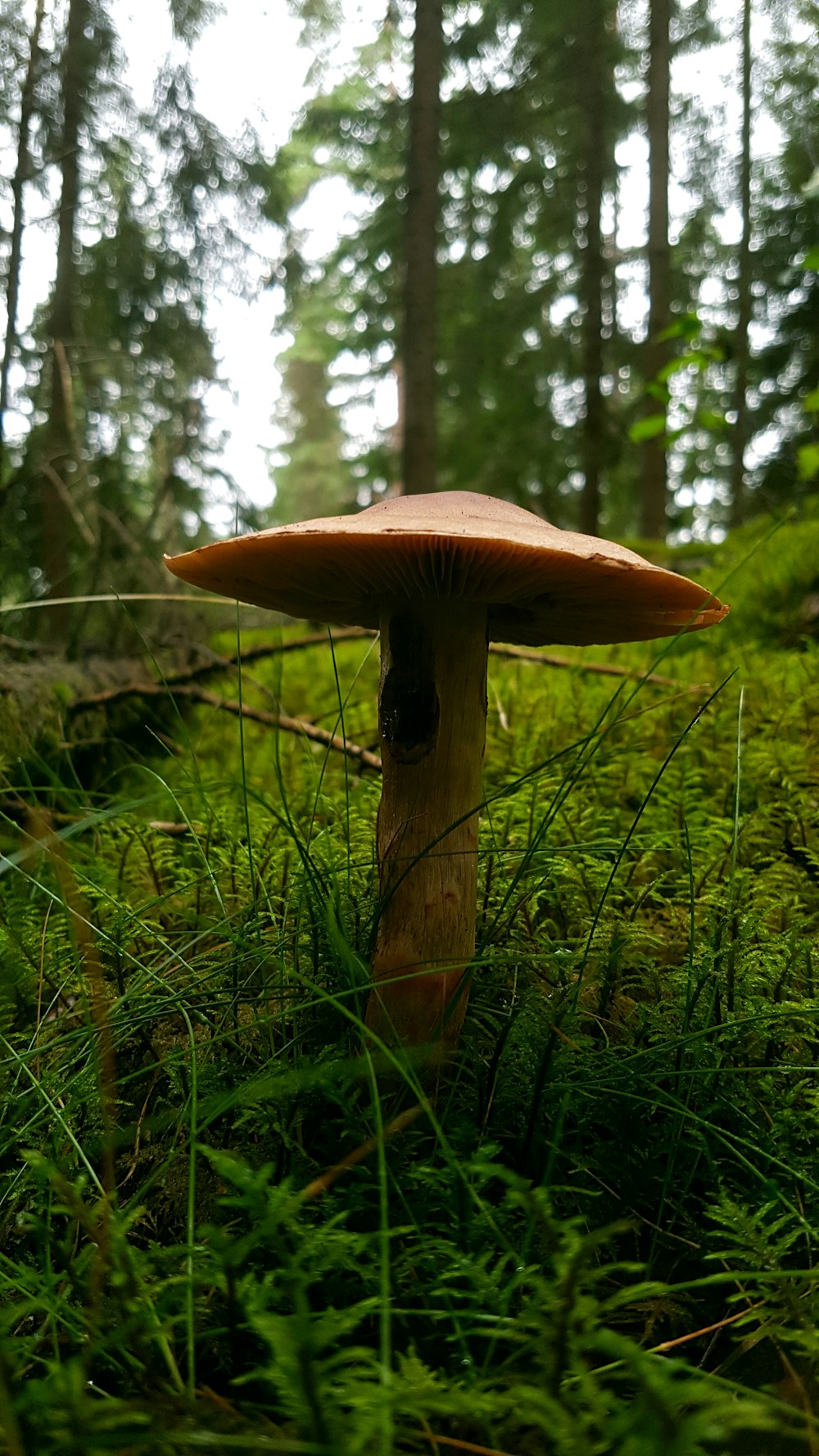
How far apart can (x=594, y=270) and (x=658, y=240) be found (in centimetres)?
109

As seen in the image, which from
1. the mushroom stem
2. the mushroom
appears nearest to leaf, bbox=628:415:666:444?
the mushroom

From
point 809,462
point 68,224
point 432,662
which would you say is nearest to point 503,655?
point 809,462

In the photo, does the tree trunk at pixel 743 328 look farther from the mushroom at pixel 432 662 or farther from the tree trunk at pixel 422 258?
the mushroom at pixel 432 662

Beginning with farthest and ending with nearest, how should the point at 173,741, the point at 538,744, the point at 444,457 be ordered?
the point at 444,457 → the point at 173,741 → the point at 538,744

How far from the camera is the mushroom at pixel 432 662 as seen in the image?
129cm

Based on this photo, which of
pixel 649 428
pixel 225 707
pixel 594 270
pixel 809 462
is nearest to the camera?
pixel 225 707

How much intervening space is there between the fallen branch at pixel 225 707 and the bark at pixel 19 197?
7.48ft

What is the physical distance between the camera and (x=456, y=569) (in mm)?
1372

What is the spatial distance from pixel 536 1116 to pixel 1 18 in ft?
26.5

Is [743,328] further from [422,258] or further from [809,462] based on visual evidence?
[809,462]

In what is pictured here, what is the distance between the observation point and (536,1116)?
3.83 feet

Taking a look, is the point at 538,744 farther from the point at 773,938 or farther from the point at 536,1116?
the point at 536,1116

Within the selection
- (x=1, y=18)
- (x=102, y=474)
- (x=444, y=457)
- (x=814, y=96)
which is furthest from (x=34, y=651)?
(x=814, y=96)

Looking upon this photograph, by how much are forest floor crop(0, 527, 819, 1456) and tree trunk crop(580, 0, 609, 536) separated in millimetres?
7191
